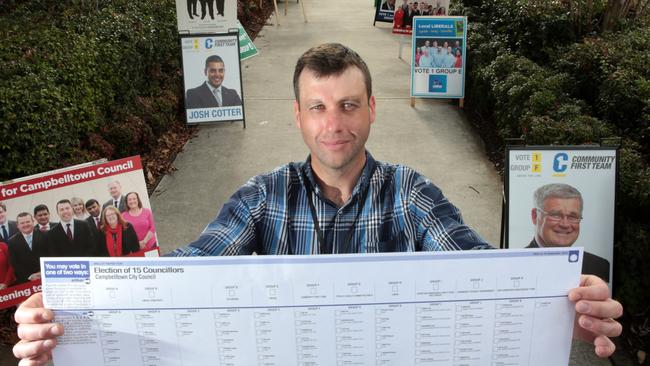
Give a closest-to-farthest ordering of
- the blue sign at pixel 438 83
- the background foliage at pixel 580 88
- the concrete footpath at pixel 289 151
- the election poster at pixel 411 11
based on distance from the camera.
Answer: the background foliage at pixel 580 88
the concrete footpath at pixel 289 151
the blue sign at pixel 438 83
the election poster at pixel 411 11

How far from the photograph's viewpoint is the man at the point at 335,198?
7.46 ft

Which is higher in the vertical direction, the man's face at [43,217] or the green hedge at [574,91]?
the green hedge at [574,91]

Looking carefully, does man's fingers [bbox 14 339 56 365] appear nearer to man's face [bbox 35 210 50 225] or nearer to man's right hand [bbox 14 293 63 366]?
man's right hand [bbox 14 293 63 366]

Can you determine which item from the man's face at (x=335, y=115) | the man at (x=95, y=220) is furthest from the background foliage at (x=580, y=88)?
the man at (x=95, y=220)

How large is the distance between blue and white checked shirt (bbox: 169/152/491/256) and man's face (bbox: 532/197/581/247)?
5.22 ft

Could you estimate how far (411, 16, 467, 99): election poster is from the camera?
26.0ft

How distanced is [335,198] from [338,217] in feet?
0.34

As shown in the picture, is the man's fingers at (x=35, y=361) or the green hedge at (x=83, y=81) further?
the green hedge at (x=83, y=81)

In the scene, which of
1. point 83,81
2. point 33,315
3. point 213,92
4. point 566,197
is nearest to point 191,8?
point 213,92

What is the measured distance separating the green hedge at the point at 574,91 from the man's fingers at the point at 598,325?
7.34ft

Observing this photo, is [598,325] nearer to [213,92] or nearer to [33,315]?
[33,315]

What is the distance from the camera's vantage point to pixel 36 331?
1743 mm

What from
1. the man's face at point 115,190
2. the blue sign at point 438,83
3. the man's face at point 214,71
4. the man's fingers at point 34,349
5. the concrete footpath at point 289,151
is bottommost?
the concrete footpath at point 289,151

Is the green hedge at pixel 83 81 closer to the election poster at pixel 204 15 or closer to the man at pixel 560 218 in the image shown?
the election poster at pixel 204 15
